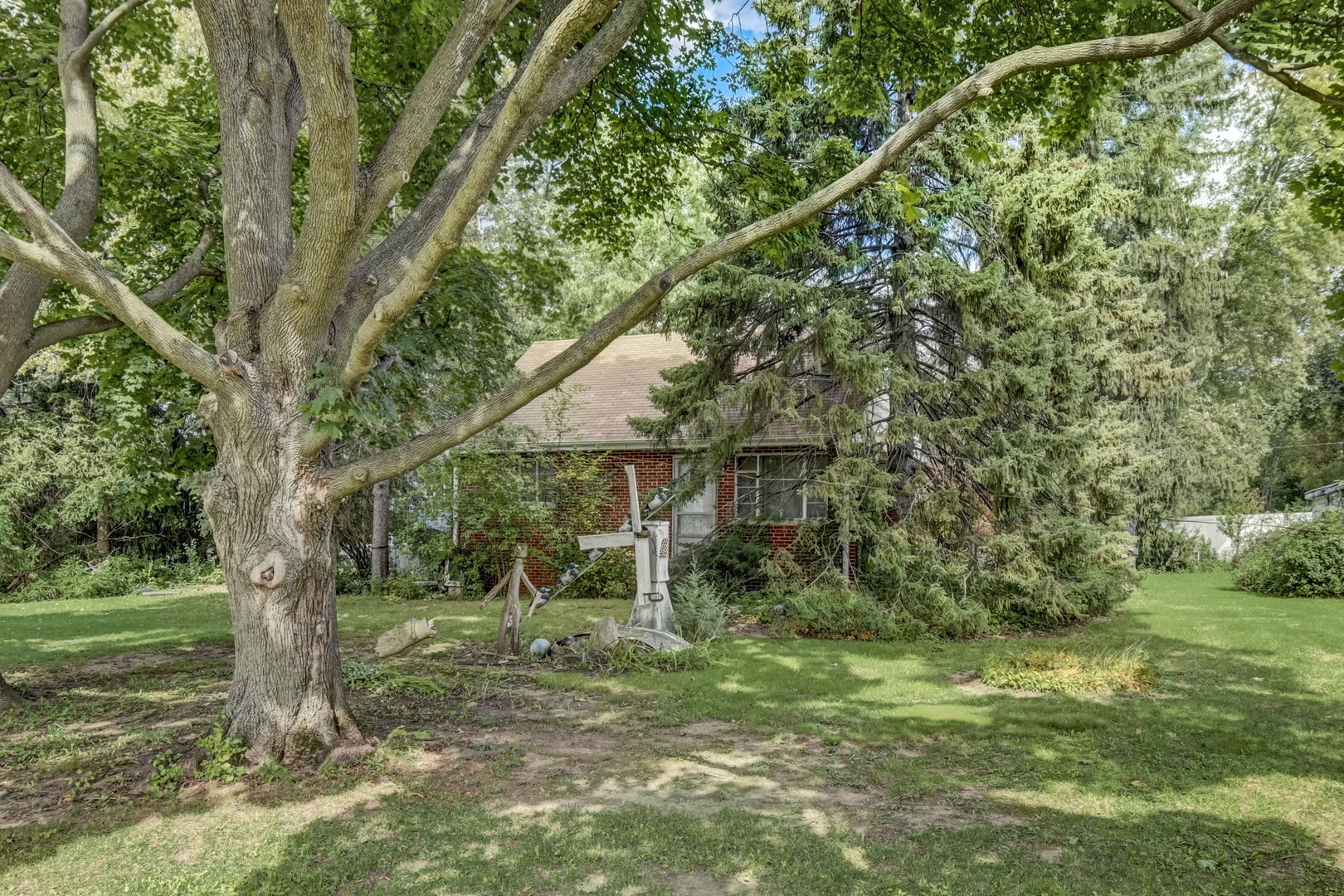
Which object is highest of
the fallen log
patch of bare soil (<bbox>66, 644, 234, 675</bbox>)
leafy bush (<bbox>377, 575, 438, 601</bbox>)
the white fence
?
the white fence

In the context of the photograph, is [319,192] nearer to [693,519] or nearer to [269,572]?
[269,572]

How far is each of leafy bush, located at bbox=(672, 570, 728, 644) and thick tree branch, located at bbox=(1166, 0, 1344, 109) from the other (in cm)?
754

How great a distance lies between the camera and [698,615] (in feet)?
34.8

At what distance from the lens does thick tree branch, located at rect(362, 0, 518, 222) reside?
16.9 ft

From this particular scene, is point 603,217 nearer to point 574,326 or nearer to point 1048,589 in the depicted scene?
point 1048,589

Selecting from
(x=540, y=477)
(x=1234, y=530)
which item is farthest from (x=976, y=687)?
(x=1234, y=530)

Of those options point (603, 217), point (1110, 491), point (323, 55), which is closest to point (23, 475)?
point (603, 217)

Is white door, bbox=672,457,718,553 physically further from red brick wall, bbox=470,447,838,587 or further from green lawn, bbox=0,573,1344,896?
green lawn, bbox=0,573,1344,896

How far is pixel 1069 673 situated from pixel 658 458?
875 cm

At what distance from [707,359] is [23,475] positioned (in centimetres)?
1329

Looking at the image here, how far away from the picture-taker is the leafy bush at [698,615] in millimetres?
10469

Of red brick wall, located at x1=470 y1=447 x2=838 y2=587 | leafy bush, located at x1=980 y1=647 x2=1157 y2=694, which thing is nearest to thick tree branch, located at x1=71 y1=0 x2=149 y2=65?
leafy bush, located at x1=980 y1=647 x2=1157 y2=694

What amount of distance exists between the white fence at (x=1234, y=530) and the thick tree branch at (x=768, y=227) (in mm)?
16792

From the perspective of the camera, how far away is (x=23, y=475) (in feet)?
51.1
